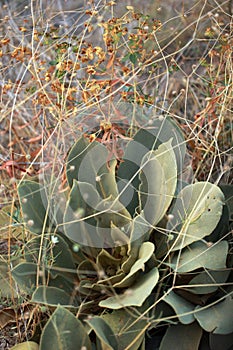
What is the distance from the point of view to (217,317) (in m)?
1.23

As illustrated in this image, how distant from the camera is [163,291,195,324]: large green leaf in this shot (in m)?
1.21

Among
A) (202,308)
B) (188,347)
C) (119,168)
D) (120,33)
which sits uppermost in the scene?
(120,33)

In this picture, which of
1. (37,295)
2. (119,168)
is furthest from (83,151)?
(37,295)

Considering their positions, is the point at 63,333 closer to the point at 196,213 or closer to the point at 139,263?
the point at 139,263

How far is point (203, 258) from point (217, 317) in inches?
5.1

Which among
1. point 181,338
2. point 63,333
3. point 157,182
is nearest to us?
point 63,333

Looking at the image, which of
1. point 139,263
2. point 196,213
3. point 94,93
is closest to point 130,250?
point 139,263

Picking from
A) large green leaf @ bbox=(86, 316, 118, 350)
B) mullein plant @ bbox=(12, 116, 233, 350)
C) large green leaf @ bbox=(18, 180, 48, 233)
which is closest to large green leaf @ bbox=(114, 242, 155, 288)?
mullein plant @ bbox=(12, 116, 233, 350)

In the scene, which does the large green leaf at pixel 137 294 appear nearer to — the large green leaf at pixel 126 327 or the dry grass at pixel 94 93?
the large green leaf at pixel 126 327

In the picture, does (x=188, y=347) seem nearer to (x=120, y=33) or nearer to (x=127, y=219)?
(x=127, y=219)

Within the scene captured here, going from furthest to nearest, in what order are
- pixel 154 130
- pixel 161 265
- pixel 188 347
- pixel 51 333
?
pixel 154 130 → pixel 161 265 → pixel 188 347 → pixel 51 333

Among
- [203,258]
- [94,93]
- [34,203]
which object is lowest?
[203,258]

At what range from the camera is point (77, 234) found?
1.35 metres

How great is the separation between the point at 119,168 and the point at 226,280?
39cm
